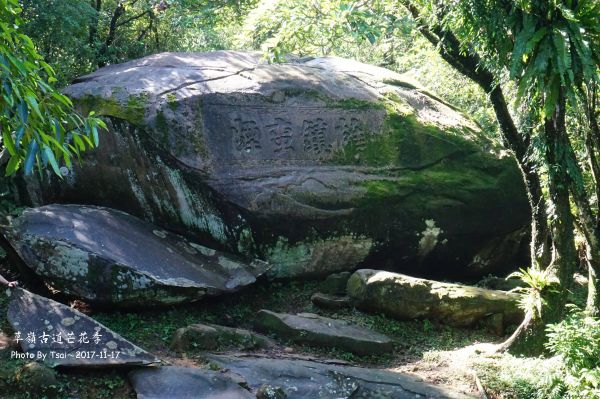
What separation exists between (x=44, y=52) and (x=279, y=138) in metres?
5.04

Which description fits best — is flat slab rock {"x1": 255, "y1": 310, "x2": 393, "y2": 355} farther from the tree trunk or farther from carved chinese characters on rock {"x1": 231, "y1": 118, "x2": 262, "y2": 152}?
carved chinese characters on rock {"x1": 231, "y1": 118, "x2": 262, "y2": 152}

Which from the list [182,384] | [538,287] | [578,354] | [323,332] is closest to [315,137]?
[323,332]

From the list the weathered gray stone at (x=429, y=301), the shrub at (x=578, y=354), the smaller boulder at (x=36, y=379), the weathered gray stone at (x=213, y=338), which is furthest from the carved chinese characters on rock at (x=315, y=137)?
the smaller boulder at (x=36, y=379)

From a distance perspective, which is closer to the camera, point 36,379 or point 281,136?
point 36,379

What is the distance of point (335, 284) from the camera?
8.73 metres

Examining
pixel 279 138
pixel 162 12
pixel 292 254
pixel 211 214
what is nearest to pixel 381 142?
pixel 279 138

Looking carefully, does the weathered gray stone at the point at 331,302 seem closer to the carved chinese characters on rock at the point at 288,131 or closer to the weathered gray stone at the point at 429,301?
the weathered gray stone at the point at 429,301

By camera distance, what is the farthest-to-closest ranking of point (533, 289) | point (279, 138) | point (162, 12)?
1. point (162, 12)
2. point (279, 138)
3. point (533, 289)

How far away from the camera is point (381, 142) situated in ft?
30.7

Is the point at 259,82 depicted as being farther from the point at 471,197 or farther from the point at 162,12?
the point at 162,12

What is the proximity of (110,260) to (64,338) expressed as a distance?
4.39ft

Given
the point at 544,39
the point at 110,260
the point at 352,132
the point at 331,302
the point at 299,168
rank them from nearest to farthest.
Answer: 1. the point at 544,39
2. the point at 110,260
3. the point at 331,302
4. the point at 299,168
5. the point at 352,132

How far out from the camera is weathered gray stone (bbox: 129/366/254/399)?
5570 mm

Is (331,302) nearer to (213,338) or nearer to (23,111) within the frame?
(213,338)
